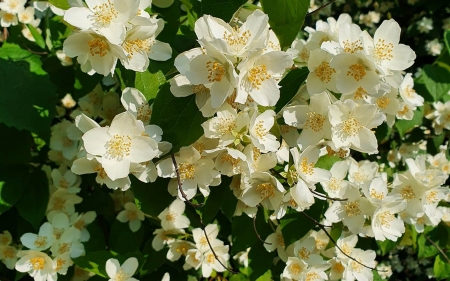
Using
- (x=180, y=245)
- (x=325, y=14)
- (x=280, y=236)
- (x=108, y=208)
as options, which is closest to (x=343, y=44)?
(x=280, y=236)

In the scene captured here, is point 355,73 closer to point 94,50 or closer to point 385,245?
point 94,50

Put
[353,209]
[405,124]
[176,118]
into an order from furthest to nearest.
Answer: [405,124]
[353,209]
[176,118]

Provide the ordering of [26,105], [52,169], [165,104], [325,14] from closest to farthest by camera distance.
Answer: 1. [165,104]
2. [26,105]
3. [52,169]
4. [325,14]

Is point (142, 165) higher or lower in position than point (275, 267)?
higher

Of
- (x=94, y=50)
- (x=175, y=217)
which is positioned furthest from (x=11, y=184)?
→ (x=94, y=50)

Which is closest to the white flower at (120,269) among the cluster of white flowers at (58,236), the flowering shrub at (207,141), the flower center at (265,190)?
the flowering shrub at (207,141)

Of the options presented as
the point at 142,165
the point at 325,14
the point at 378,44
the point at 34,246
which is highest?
the point at 378,44

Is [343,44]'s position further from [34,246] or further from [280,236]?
[34,246]

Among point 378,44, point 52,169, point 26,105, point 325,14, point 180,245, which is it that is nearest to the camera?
point 378,44
